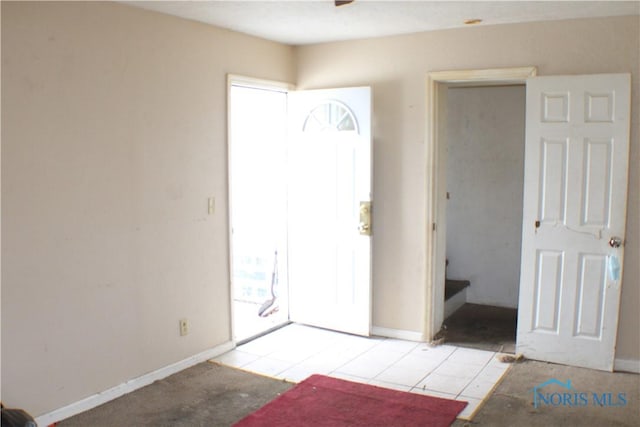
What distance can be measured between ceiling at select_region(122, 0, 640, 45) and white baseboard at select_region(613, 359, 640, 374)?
2.30 meters

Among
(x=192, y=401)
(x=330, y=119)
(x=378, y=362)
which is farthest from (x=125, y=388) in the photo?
(x=330, y=119)

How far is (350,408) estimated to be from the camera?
3379mm

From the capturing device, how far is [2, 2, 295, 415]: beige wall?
9.76ft

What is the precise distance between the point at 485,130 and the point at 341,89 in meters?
1.76

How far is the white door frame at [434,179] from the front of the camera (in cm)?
429

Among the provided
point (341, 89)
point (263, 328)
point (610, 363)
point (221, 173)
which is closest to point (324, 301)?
point (263, 328)

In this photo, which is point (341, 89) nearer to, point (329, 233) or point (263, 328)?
point (329, 233)

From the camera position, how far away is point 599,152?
384 centimetres

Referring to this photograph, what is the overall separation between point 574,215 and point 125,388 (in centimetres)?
314

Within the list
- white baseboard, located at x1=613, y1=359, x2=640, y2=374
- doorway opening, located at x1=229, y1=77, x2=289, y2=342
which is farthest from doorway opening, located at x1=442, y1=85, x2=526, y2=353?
doorway opening, located at x1=229, y1=77, x2=289, y2=342

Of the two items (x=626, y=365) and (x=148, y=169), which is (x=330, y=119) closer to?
(x=148, y=169)

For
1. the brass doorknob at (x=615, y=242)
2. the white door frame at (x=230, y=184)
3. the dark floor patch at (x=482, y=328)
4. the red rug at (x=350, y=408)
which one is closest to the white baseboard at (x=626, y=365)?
the dark floor patch at (x=482, y=328)

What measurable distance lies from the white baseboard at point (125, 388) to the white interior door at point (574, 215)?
90.3 inches

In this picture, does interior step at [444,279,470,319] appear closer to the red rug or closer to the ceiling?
the red rug
